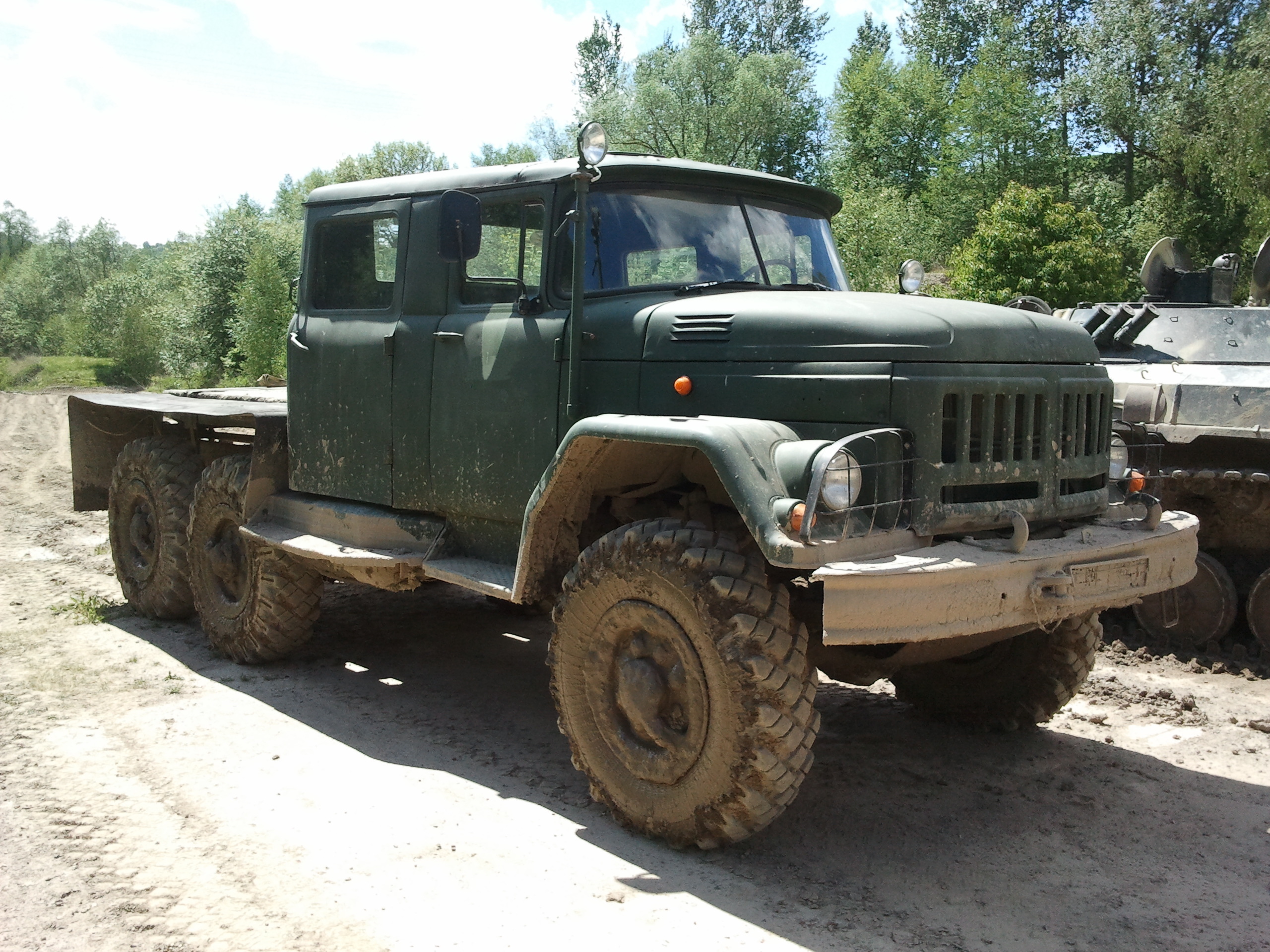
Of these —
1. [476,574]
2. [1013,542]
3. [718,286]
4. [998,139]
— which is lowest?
[476,574]

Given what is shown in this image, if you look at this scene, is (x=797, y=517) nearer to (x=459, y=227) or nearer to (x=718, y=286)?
(x=718, y=286)

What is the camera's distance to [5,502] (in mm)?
13297

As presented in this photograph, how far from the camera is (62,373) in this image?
169ft

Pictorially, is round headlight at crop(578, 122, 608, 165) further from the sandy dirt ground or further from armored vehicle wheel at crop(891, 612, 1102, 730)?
armored vehicle wheel at crop(891, 612, 1102, 730)

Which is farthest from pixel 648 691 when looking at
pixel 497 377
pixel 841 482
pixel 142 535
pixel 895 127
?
→ pixel 895 127

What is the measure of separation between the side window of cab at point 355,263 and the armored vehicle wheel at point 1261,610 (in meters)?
5.76

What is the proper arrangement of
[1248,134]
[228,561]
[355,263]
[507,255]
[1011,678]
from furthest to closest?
[1248,134] → [228,561] → [355,263] → [1011,678] → [507,255]

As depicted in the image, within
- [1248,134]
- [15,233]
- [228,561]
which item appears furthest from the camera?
[15,233]

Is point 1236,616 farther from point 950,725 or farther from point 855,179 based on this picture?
point 855,179

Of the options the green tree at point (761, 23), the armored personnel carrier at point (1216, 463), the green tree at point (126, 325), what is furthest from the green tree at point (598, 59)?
the armored personnel carrier at point (1216, 463)

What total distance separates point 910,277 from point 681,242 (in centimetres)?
150

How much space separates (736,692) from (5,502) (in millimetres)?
11949

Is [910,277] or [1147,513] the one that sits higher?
[910,277]

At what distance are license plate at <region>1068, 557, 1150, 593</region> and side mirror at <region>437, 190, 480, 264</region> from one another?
275 cm
